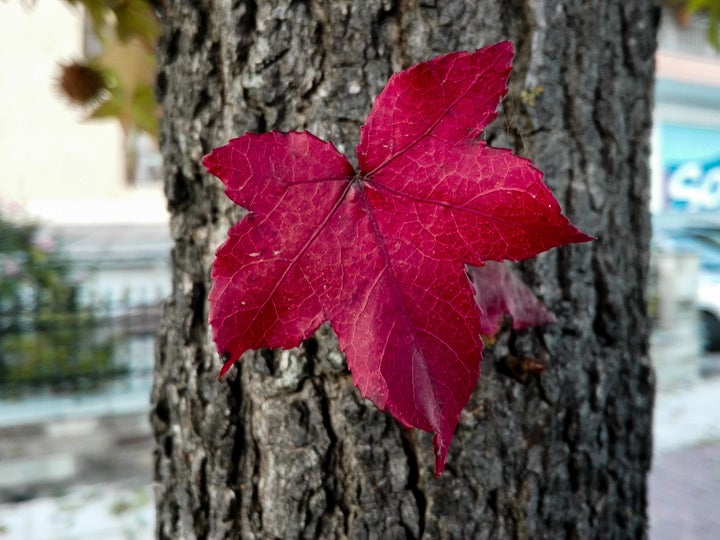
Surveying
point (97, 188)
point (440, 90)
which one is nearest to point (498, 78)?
point (440, 90)

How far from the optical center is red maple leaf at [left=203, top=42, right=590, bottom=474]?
0.45 metres

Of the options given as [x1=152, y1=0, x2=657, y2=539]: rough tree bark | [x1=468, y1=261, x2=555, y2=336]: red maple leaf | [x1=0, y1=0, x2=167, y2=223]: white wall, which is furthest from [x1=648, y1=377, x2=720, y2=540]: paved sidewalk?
[x1=0, y1=0, x2=167, y2=223]: white wall

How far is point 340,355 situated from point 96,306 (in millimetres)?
3243

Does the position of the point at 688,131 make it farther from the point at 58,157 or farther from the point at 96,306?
the point at 96,306

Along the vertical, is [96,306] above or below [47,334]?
above

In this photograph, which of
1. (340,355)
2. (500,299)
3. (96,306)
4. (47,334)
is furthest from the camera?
(96,306)

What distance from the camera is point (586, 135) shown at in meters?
0.80

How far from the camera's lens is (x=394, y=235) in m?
0.47

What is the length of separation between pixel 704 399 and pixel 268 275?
17.7 ft

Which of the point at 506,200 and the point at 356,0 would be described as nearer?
the point at 506,200

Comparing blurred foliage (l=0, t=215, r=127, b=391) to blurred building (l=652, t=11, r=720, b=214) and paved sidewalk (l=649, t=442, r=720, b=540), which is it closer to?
paved sidewalk (l=649, t=442, r=720, b=540)

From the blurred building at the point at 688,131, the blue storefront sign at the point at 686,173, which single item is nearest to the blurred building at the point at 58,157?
the blurred building at the point at 688,131

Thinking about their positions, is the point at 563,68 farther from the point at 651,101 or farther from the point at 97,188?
the point at 97,188

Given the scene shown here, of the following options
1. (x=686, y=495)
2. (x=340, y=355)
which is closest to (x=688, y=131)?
(x=686, y=495)
